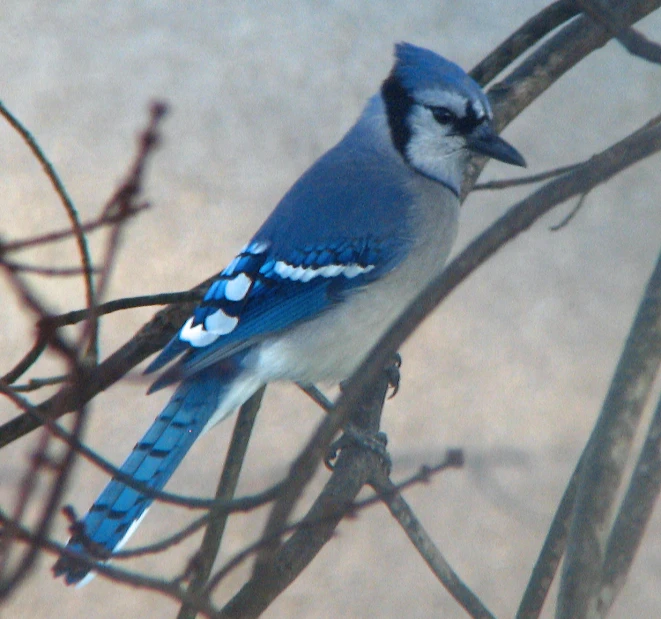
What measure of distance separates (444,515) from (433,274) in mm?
1101

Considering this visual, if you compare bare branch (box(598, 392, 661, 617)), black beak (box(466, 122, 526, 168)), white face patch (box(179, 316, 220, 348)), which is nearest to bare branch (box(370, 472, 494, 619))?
bare branch (box(598, 392, 661, 617))

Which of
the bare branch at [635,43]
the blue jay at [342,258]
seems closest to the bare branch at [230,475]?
the blue jay at [342,258]

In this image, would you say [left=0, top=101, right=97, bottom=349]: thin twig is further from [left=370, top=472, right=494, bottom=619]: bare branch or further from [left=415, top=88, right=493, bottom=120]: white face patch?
[left=415, top=88, right=493, bottom=120]: white face patch

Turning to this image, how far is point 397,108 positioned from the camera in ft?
4.08

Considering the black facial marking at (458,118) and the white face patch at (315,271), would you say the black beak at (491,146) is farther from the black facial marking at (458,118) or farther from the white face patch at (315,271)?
the white face patch at (315,271)

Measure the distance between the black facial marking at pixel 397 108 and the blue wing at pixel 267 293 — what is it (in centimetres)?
17

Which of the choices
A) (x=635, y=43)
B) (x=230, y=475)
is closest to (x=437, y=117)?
(x=230, y=475)

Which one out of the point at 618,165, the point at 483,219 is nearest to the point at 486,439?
the point at 483,219

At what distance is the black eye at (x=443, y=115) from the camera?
1171mm

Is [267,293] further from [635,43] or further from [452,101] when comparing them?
[635,43]

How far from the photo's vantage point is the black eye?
117cm

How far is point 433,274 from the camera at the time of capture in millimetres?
1166

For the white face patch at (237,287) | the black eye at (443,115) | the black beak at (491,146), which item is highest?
the black eye at (443,115)

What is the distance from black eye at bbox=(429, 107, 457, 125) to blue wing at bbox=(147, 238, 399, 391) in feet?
0.58
